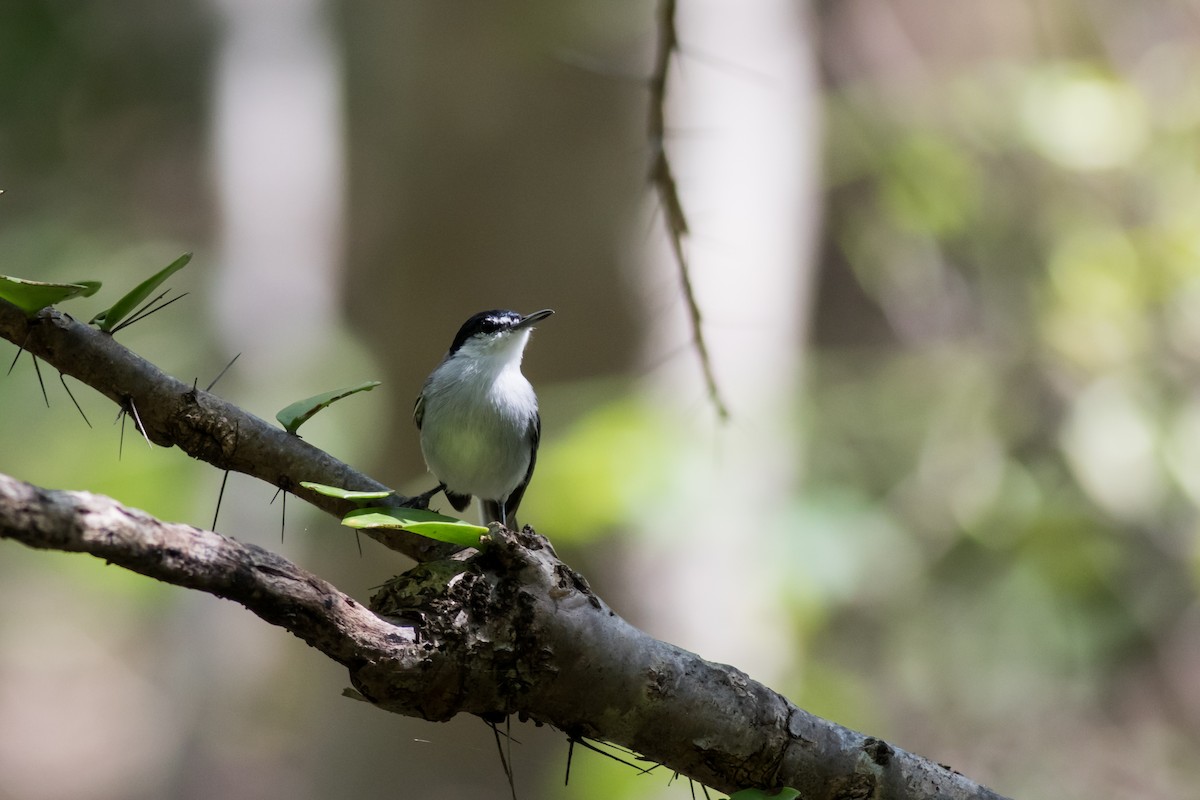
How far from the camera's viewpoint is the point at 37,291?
2.07 m

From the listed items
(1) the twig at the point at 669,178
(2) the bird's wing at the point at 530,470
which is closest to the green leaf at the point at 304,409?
(1) the twig at the point at 669,178

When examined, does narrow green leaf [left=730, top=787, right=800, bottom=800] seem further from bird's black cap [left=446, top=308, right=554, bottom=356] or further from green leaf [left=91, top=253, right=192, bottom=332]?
bird's black cap [left=446, top=308, right=554, bottom=356]

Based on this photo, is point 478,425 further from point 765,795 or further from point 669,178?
point 765,795

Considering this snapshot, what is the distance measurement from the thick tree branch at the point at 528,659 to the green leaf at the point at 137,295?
60cm

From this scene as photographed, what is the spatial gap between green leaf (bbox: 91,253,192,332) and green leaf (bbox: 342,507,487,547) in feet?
1.92

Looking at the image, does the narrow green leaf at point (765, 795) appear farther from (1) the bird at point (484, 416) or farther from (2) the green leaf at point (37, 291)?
(1) the bird at point (484, 416)

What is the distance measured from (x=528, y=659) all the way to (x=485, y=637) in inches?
4.3

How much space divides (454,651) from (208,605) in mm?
7629

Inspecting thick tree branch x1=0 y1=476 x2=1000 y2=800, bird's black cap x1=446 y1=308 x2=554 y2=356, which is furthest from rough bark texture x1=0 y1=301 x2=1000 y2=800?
bird's black cap x1=446 y1=308 x2=554 y2=356

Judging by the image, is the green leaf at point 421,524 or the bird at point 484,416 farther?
the bird at point 484,416

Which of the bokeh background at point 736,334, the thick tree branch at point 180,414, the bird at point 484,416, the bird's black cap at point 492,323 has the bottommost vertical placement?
the thick tree branch at point 180,414

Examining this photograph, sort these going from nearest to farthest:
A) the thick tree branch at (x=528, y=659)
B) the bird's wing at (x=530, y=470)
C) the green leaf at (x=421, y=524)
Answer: the thick tree branch at (x=528, y=659) → the green leaf at (x=421, y=524) → the bird's wing at (x=530, y=470)

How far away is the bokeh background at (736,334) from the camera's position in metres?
5.80

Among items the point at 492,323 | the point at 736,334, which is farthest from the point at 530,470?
the point at 736,334
